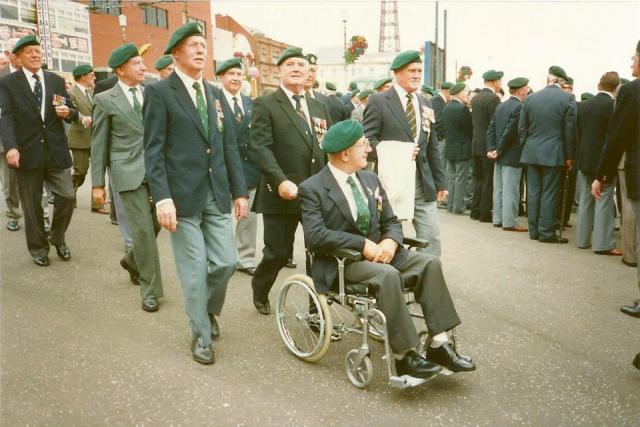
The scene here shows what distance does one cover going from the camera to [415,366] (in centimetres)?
329

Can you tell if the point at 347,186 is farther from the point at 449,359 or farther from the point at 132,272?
the point at 132,272

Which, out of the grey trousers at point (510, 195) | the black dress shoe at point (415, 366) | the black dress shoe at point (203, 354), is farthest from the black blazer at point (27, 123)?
the grey trousers at point (510, 195)

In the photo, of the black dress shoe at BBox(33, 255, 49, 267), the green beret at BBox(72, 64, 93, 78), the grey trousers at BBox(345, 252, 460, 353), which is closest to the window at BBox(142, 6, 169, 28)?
the green beret at BBox(72, 64, 93, 78)

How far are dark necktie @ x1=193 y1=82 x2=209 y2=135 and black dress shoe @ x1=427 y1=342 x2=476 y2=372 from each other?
2063mm

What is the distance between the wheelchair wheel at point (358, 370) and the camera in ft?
11.1

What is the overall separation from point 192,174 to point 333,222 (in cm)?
99

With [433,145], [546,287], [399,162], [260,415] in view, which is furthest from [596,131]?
[260,415]

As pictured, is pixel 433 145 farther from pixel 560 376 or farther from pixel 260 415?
pixel 260 415

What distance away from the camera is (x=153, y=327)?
4.55 m

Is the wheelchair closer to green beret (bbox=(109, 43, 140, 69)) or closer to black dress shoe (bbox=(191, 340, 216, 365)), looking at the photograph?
black dress shoe (bbox=(191, 340, 216, 365))

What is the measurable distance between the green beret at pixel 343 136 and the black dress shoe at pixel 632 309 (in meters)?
2.90

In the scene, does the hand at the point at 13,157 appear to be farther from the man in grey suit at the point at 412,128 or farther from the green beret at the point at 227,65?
the man in grey suit at the point at 412,128

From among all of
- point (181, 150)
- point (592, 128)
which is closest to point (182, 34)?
point (181, 150)

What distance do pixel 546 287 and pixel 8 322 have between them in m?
4.81
